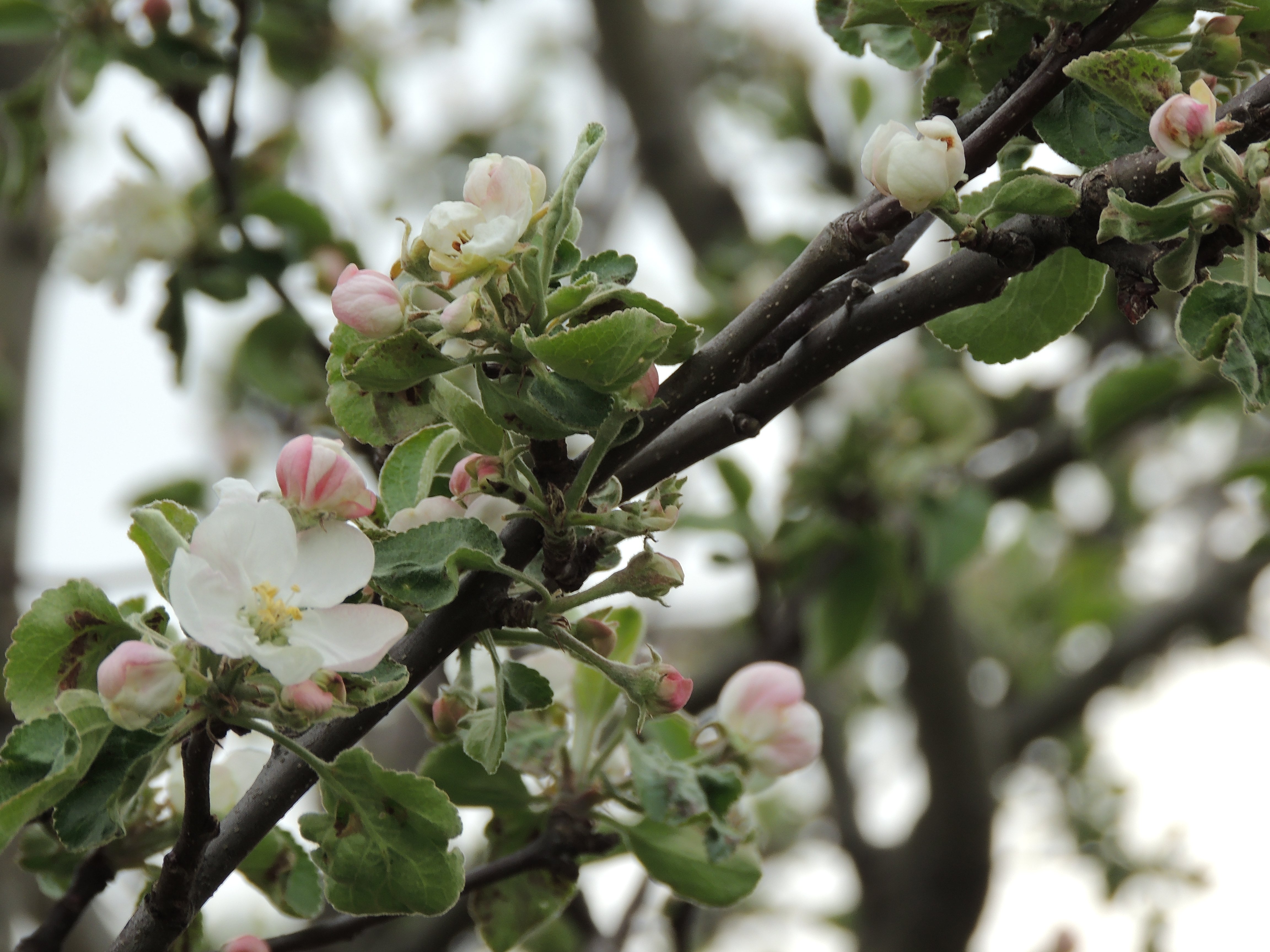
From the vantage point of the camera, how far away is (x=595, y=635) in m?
0.80

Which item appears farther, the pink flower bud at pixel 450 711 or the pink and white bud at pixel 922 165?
the pink flower bud at pixel 450 711

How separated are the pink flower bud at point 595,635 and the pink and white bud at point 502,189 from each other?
255 millimetres

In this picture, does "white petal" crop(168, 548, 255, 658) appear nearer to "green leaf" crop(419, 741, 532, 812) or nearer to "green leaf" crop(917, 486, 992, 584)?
"green leaf" crop(419, 741, 532, 812)

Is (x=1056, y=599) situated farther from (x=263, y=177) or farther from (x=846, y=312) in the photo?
(x=846, y=312)

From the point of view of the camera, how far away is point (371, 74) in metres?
2.31

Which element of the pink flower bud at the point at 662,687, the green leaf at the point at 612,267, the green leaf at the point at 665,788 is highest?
the green leaf at the point at 612,267

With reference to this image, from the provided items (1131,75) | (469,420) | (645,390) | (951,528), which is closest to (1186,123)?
(1131,75)

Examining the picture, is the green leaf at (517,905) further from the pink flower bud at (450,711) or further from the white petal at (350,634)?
the white petal at (350,634)

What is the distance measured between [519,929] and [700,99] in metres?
2.91

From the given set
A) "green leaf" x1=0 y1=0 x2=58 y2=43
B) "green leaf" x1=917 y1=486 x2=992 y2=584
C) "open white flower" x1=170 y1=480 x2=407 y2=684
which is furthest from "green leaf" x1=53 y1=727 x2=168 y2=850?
"green leaf" x1=917 y1=486 x2=992 y2=584

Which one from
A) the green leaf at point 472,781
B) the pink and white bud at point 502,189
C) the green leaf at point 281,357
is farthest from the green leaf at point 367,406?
the green leaf at point 281,357

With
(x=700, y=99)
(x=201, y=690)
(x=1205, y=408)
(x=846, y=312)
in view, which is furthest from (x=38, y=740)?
(x=700, y=99)

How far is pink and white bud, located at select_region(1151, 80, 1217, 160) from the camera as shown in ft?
2.19

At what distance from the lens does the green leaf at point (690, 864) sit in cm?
102
